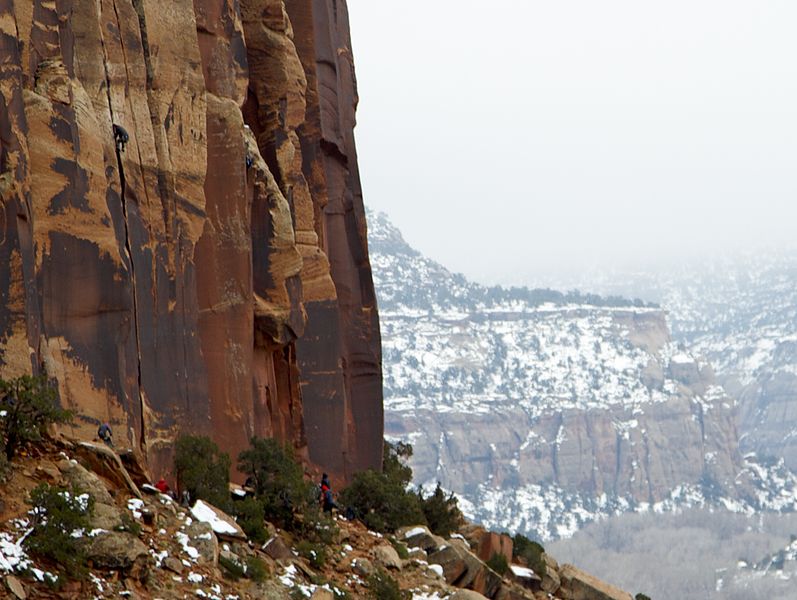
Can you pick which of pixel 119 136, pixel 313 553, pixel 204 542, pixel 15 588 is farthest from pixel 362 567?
pixel 15 588

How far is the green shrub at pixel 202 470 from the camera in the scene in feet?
115

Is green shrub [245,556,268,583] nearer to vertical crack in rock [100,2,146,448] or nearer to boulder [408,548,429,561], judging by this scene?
vertical crack in rock [100,2,146,448]

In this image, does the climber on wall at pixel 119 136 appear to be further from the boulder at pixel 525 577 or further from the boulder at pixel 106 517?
the boulder at pixel 525 577

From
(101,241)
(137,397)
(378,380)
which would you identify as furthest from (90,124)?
(378,380)

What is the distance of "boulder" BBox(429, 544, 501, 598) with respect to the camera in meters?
41.3

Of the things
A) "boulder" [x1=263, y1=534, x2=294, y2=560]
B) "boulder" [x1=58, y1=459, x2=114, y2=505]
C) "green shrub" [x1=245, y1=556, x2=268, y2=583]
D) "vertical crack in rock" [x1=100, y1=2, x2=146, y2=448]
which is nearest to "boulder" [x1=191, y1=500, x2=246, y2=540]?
Answer: "green shrub" [x1=245, y1=556, x2=268, y2=583]

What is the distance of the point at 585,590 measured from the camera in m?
49.4

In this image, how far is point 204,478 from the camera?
1394 inches

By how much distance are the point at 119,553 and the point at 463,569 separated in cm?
1776

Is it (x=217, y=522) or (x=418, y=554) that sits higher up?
(x=217, y=522)

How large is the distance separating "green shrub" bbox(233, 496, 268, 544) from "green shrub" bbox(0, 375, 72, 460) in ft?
18.5

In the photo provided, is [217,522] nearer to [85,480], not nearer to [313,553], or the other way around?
[85,480]

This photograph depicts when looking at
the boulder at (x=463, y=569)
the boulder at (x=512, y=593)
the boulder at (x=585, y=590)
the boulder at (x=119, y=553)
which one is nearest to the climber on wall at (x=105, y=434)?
the boulder at (x=119, y=553)

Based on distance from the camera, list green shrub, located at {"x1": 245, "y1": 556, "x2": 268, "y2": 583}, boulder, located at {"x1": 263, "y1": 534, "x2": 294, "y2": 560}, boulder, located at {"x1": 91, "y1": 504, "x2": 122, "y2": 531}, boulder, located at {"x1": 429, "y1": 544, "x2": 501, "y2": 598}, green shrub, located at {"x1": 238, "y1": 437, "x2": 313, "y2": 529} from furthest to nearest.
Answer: boulder, located at {"x1": 429, "y1": 544, "x2": 501, "y2": 598} < green shrub, located at {"x1": 238, "y1": 437, "x2": 313, "y2": 529} < boulder, located at {"x1": 263, "y1": 534, "x2": 294, "y2": 560} < green shrub, located at {"x1": 245, "y1": 556, "x2": 268, "y2": 583} < boulder, located at {"x1": 91, "y1": 504, "x2": 122, "y2": 531}
